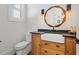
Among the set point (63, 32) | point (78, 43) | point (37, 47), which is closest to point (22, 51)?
point (37, 47)

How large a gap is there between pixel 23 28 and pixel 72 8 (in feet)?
2.19

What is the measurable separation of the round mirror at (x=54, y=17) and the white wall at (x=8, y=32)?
1.10ft

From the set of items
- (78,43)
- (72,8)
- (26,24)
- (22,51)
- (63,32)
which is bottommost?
(22,51)

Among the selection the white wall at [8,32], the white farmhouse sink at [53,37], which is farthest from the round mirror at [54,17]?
the white wall at [8,32]

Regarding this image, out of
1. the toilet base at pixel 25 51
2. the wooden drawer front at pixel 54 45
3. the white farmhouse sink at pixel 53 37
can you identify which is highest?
the white farmhouse sink at pixel 53 37

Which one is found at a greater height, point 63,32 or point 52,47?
point 63,32

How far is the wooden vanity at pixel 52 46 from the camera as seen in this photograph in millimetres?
1521

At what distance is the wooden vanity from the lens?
1.52 m

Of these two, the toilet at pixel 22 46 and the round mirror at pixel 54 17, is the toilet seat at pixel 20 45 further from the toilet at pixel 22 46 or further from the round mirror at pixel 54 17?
the round mirror at pixel 54 17

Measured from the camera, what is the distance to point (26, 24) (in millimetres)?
1553

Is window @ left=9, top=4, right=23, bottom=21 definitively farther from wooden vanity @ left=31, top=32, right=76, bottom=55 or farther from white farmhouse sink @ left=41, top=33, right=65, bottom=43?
white farmhouse sink @ left=41, top=33, right=65, bottom=43

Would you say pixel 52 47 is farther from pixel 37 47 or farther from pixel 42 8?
pixel 42 8

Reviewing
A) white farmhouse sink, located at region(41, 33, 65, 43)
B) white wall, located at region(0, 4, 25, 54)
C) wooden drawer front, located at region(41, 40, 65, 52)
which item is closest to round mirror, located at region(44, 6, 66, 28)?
white farmhouse sink, located at region(41, 33, 65, 43)

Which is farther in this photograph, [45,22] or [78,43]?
[45,22]
